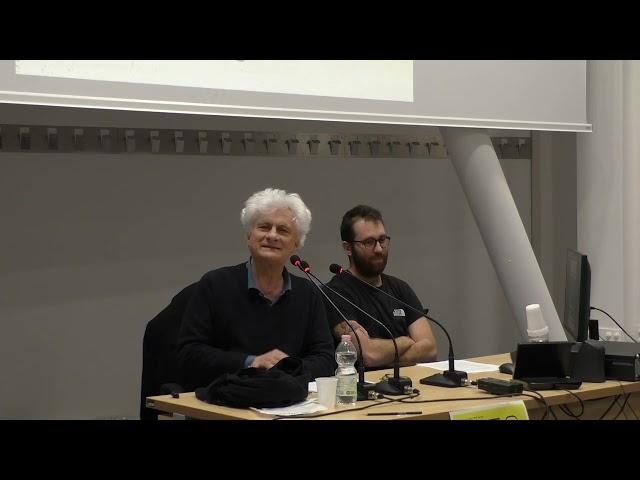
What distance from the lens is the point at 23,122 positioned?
3.84 metres

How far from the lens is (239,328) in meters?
2.92

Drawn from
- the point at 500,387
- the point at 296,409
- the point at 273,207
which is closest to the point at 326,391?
the point at 296,409

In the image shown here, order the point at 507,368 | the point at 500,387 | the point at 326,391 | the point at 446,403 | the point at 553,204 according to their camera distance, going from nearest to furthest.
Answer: the point at 326,391
the point at 446,403
the point at 500,387
the point at 507,368
the point at 553,204

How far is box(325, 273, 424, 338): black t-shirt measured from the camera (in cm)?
359

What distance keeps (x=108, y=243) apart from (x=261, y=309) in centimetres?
138

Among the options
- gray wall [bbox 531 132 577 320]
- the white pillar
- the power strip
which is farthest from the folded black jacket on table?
gray wall [bbox 531 132 577 320]

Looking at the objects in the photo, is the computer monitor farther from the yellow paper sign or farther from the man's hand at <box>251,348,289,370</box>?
the man's hand at <box>251,348,289,370</box>

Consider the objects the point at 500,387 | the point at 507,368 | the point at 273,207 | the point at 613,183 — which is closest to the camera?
the point at 500,387

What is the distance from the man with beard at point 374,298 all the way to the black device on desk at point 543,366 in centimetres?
70

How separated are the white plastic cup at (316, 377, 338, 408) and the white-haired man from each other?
311mm

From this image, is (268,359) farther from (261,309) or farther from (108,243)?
(108,243)
